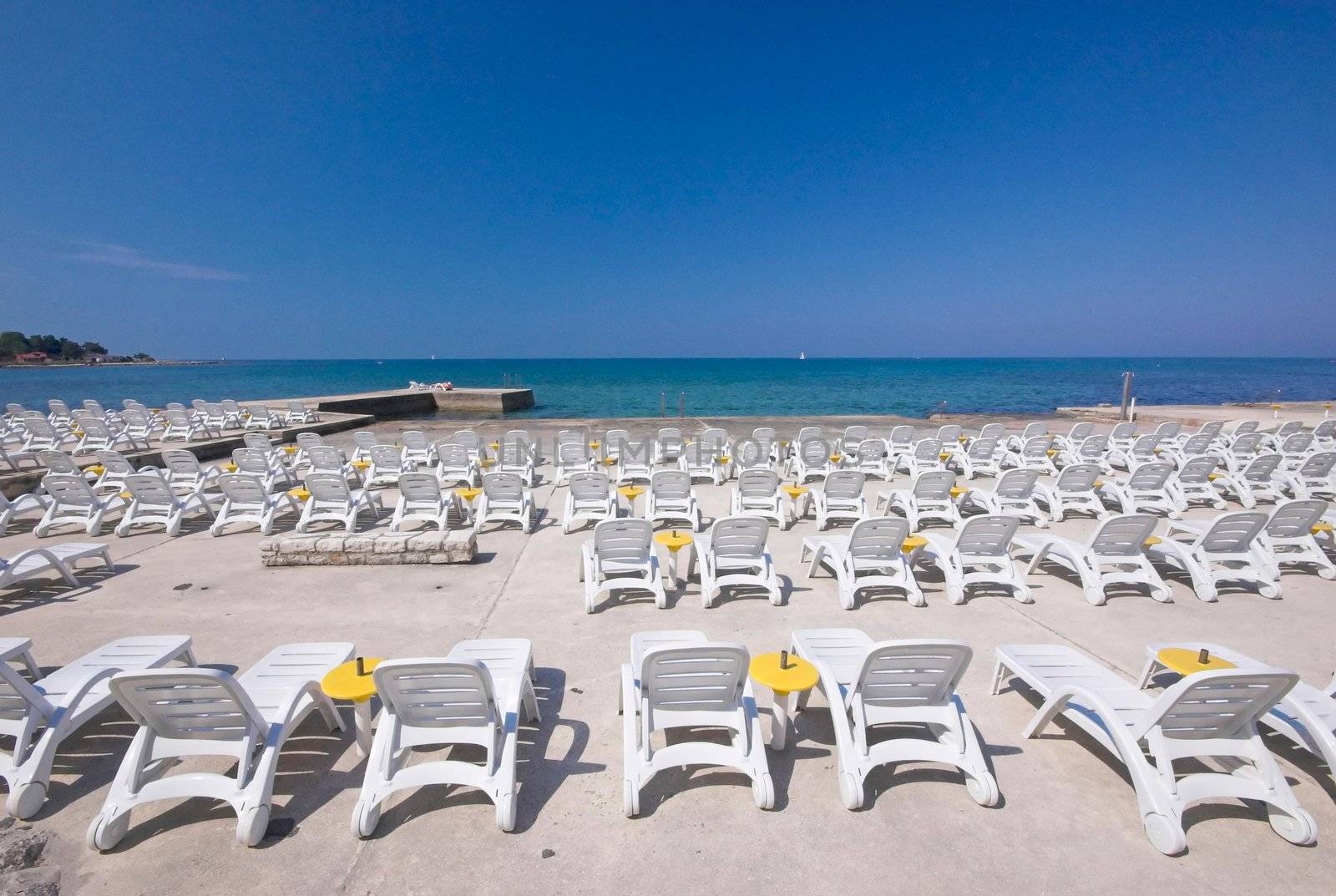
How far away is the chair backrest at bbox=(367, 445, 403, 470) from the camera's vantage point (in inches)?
381

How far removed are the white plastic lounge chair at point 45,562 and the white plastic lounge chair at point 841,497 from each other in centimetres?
864

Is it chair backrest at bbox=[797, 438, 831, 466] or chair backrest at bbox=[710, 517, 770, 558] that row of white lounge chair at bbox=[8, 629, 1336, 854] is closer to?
chair backrest at bbox=[710, 517, 770, 558]

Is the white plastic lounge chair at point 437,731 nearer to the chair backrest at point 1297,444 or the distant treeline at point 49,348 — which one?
the chair backrest at point 1297,444

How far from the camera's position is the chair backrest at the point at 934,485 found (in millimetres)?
7543

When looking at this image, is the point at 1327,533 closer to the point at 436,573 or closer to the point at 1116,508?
the point at 1116,508

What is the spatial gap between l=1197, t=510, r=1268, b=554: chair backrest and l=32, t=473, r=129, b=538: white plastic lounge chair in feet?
44.9

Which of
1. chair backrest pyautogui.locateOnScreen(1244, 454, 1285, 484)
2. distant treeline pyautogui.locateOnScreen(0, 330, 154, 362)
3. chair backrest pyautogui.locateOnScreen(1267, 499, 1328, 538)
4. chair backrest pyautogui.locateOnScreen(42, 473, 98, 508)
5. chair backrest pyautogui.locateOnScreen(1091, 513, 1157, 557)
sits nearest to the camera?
chair backrest pyautogui.locateOnScreen(1091, 513, 1157, 557)

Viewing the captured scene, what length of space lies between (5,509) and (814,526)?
37.0 feet

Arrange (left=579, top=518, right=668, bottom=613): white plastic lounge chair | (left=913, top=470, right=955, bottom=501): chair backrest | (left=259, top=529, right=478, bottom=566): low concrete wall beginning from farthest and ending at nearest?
(left=913, top=470, right=955, bottom=501): chair backrest
(left=259, top=529, right=478, bottom=566): low concrete wall
(left=579, top=518, right=668, bottom=613): white plastic lounge chair

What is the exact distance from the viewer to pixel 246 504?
792 cm

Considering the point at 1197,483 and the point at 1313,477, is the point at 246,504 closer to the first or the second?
the point at 1197,483

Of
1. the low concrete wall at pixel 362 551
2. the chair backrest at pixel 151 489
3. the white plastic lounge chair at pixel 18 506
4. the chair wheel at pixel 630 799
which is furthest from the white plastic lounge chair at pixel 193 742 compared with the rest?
the white plastic lounge chair at pixel 18 506

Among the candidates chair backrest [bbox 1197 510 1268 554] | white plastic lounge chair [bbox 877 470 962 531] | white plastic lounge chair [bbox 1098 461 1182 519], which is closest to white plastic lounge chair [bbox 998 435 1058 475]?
white plastic lounge chair [bbox 1098 461 1182 519]

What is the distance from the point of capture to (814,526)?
26.2 feet
